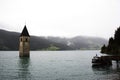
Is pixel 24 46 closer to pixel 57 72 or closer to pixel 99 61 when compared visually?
pixel 99 61

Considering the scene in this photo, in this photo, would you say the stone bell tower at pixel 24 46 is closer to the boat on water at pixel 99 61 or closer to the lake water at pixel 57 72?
the lake water at pixel 57 72

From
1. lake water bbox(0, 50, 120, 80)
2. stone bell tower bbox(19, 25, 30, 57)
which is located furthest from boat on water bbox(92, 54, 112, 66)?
stone bell tower bbox(19, 25, 30, 57)

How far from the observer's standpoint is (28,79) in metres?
37.3

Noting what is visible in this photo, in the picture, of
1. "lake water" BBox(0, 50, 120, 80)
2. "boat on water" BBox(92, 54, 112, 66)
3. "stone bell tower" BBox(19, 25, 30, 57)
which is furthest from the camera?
"stone bell tower" BBox(19, 25, 30, 57)

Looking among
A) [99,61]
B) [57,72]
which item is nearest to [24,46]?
[99,61]

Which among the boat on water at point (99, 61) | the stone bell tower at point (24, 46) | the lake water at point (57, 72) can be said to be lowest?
the lake water at point (57, 72)

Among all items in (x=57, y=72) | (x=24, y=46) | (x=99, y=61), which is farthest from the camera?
(x=24, y=46)

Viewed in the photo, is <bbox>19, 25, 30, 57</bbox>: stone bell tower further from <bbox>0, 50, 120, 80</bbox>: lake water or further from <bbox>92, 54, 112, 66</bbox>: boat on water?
<bbox>92, 54, 112, 66</bbox>: boat on water

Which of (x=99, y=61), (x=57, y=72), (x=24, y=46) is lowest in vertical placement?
(x=57, y=72)

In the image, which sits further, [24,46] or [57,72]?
[24,46]

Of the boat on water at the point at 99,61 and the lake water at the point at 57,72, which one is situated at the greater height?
the boat on water at the point at 99,61

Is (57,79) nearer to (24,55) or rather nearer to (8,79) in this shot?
(8,79)

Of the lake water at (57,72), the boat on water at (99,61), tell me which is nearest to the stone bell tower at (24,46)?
the lake water at (57,72)

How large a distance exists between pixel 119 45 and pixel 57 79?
274 feet
